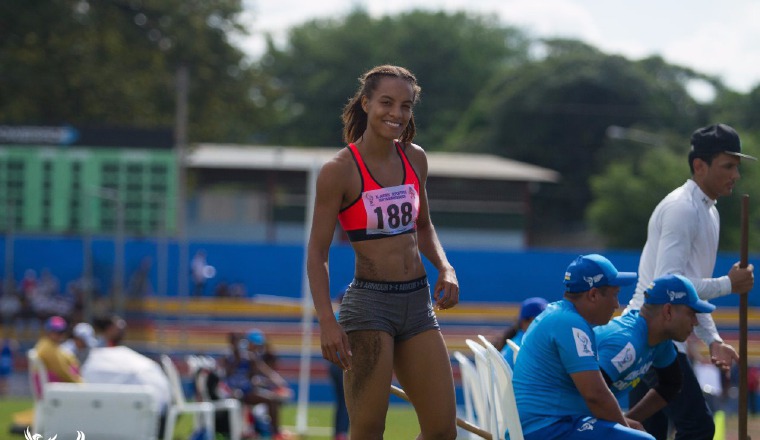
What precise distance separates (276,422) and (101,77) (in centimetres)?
2024

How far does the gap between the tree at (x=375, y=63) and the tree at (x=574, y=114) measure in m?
6.20

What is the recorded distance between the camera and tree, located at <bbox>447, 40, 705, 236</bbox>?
52344 mm

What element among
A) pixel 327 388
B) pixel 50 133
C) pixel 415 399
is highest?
pixel 50 133

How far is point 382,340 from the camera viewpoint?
4.62 metres

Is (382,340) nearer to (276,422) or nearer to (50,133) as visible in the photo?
(276,422)

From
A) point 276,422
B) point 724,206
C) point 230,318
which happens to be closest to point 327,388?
point 230,318

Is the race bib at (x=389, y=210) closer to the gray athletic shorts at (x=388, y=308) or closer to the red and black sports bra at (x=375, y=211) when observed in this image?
the red and black sports bra at (x=375, y=211)

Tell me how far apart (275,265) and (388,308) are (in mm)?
27246

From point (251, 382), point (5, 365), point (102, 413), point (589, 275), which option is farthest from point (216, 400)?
point (5, 365)

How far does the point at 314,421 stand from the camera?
56.4 ft

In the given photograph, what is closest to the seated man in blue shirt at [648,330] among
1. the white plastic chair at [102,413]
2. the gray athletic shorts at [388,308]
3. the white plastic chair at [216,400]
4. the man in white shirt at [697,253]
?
the man in white shirt at [697,253]

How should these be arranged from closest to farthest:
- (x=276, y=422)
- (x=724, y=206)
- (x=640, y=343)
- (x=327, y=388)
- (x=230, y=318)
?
(x=640, y=343) → (x=276, y=422) → (x=327, y=388) → (x=230, y=318) → (x=724, y=206)

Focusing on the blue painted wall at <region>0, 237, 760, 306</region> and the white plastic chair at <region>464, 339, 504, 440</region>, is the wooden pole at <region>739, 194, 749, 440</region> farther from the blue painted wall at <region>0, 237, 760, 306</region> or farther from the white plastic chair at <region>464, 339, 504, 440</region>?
the blue painted wall at <region>0, 237, 760, 306</region>

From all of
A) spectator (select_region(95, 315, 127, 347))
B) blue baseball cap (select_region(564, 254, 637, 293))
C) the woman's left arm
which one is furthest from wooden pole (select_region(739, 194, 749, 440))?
spectator (select_region(95, 315, 127, 347))
